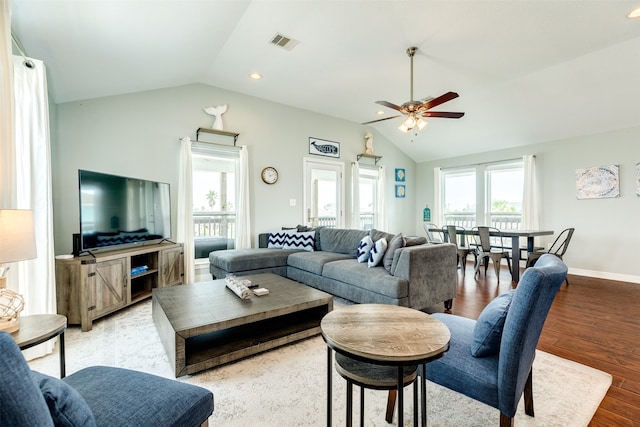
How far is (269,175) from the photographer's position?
16.9 feet

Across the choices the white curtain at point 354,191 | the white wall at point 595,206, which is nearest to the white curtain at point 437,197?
the white wall at point 595,206

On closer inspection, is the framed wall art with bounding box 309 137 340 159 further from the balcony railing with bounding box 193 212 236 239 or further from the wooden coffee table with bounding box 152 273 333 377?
the wooden coffee table with bounding box 152 273 333 377

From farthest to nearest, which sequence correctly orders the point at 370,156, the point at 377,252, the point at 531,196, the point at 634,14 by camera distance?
1. the point at 370,156
2. the point at 531,196
3. the point at 377,252
4. the point at 634,14

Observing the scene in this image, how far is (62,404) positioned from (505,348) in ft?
4.78


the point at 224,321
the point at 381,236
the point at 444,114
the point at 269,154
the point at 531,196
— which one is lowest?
the point at 224,321

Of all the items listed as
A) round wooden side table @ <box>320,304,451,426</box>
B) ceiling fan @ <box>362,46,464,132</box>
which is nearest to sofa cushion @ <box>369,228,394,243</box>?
ceiling fan @ <box>362,46,464,132</box>

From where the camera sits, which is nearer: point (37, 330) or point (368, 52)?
point (37, 330)

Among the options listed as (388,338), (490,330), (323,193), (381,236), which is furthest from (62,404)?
(323,193)

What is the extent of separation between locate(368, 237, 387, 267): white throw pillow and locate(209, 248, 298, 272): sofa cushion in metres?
1.51

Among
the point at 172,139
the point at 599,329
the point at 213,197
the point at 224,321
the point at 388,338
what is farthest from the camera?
the point at 213,197

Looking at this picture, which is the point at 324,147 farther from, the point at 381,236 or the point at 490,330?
the point at 490,330

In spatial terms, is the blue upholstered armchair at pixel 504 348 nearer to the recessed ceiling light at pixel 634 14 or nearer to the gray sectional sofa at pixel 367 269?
the gray sectional sofa at pixel 367 269

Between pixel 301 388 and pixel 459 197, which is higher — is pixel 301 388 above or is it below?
below

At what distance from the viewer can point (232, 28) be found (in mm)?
3135
